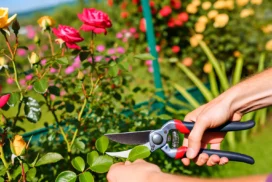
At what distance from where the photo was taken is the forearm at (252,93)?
5.34 feet

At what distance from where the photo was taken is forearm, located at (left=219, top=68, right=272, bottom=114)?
163 centimetres

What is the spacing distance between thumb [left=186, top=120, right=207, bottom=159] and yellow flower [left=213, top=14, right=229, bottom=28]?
3169 millimetres

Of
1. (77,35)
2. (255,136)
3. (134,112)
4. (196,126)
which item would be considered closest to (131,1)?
(255,136)

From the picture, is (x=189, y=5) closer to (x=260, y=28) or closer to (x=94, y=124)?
(x=260, y=28)

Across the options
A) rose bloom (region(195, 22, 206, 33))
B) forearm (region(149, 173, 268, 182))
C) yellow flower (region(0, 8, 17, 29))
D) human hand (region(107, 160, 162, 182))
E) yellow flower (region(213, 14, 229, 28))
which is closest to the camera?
forearm (region(149, 173, 268, 182))

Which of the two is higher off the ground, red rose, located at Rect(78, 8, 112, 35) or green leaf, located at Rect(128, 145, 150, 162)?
red rose, located at Rect(78, 8, 112, 35)

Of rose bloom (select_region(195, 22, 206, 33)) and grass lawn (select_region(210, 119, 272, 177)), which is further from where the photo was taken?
rose bloom (select_region(195, 22, 206, 33))

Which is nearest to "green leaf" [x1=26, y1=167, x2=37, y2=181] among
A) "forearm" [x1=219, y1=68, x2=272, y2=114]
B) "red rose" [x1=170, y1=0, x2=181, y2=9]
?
"forearm" [x1=219, y1=68, x2=272, y2=114]

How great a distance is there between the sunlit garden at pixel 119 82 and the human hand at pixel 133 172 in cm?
10

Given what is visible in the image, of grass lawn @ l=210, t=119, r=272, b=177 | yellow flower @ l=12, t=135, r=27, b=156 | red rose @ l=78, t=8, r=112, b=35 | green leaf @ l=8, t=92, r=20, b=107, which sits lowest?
grass lawn @ l=210, t=119, r=272, b=177

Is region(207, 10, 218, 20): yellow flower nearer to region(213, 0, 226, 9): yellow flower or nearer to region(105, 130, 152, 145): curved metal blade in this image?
region(213, 0, 226, 9): yellow flower

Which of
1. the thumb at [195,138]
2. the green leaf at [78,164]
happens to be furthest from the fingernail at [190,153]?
the green leaf at [78,164]

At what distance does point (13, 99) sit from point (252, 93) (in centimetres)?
88

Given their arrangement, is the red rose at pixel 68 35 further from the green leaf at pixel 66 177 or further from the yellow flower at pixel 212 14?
the yellow flower at pixel 212 14
